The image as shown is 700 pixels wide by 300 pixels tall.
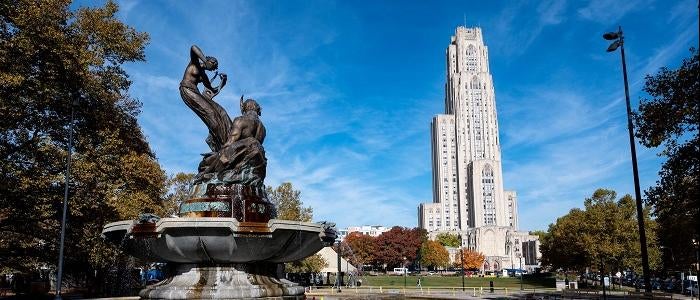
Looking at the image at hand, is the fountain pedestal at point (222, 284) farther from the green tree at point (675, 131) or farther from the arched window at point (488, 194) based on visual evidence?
the arched window at point (488, 194)

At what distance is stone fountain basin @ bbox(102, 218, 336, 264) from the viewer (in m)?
10.2

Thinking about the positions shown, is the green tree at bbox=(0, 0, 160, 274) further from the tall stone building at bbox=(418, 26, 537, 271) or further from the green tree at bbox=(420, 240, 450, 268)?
the tall stone building at bbox=(418, 26, 537, 271)

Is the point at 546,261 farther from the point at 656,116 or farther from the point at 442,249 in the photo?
the point at 656,116

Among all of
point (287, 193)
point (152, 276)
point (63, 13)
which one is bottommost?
point (152, 276)

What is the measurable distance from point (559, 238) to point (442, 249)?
56624 mm

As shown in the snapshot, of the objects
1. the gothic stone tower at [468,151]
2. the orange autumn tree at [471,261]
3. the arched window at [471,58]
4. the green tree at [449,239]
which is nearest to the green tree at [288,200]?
the orange autumn tree at [471,261]

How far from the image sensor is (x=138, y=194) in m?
21.3

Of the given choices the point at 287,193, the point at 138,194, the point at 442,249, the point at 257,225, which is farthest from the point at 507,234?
the point at 257,225

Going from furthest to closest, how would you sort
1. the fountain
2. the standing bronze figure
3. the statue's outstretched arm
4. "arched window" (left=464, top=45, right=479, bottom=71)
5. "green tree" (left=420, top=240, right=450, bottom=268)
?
"arched window" (left=464, top=45, right=479, bottom=71) < "green tree" (left=420, top=240, right=450, bottom=268) < the statue's outstretched arm < the standing bronze figure < the fountain

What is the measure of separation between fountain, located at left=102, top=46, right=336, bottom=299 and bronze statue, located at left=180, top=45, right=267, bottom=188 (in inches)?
0.8

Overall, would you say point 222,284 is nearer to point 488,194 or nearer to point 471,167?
point 471,167

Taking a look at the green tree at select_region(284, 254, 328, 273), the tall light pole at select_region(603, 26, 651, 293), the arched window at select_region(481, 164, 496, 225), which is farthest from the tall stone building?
the tall light pole at select_region(603, 26, 651, 293)

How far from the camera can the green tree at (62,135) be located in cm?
1920

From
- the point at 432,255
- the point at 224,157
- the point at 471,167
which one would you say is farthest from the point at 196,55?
the point at 471,167
